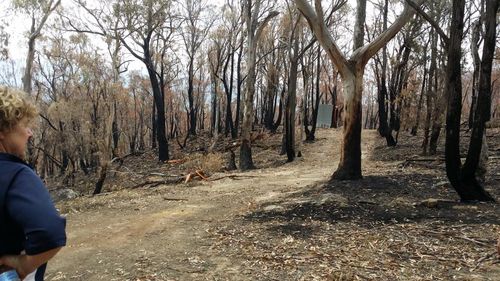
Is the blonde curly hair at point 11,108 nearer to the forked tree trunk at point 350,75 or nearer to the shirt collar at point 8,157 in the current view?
the shirt collar at point 8,157

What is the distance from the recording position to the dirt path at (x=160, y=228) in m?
4.76

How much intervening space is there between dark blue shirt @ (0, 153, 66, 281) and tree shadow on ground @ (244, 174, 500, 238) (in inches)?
172

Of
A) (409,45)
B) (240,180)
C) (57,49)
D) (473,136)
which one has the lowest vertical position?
(240,180)

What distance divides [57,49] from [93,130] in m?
7.14

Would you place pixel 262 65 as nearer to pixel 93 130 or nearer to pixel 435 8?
pixel 93 130

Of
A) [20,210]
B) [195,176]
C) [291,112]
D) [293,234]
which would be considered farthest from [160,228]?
[291,112]

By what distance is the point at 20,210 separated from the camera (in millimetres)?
1486

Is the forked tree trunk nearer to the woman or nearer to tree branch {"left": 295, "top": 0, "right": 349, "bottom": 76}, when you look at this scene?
tree branch {"left": 295, "top": 0, "right": 349, "bottom": 76}

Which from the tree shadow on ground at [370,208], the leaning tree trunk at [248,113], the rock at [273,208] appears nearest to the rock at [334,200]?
the tree shadow on ground at [370,208]

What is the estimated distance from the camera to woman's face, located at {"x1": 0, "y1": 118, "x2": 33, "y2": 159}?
1.67 metres

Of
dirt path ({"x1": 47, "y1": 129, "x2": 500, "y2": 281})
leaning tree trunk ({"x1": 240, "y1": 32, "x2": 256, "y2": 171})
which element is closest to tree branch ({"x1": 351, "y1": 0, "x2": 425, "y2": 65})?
dirt path ({"x1": 47, "y1": 129, "x2": 500, "y2": 281})

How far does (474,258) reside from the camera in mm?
4465

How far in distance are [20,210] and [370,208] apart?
6.01 metres

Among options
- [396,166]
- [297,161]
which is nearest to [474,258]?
[396,166]
